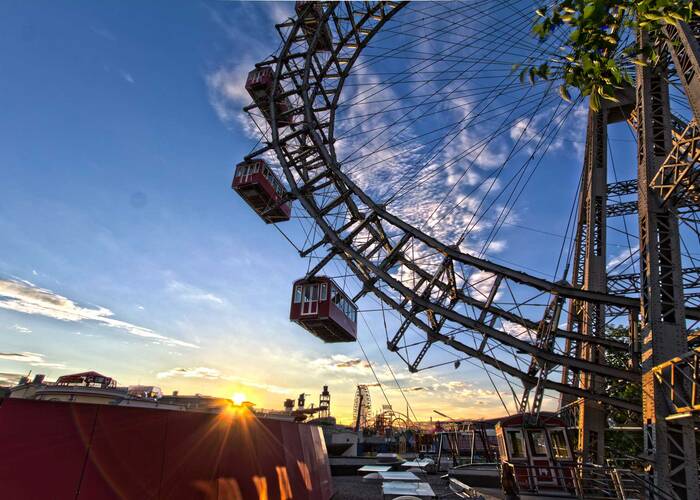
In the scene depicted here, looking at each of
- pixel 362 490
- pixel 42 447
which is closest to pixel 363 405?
pixel 362 490

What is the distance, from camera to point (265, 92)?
21.6 m

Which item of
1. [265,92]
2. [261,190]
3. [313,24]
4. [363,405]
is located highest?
[313,24]

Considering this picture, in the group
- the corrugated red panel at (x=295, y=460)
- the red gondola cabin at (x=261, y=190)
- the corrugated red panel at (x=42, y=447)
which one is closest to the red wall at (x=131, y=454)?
the corrugated red panel at (x=42, y=447)

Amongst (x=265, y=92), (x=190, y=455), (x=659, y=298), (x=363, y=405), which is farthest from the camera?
(x=363, y=405)

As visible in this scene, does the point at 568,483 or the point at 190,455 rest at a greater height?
the point at 190,455

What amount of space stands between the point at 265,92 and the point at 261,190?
6.41m

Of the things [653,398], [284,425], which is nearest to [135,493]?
[284,425]

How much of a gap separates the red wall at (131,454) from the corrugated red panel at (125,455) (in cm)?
1

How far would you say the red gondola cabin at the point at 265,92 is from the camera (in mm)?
21266

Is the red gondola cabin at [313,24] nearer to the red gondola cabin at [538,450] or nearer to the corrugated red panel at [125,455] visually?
the corrugated red panel at [125,455]

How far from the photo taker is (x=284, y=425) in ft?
33.3

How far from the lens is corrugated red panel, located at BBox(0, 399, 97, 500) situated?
166 inches

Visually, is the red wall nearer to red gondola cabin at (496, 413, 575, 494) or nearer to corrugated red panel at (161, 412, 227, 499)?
corrugated red panel at (161, 412, 227, 499)

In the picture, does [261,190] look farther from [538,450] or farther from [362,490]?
[538,450]
